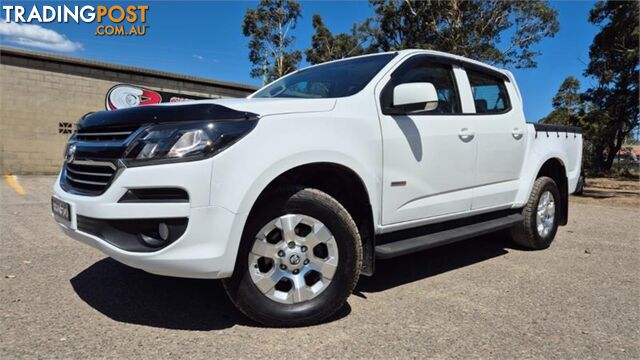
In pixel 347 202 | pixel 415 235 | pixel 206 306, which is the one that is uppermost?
pixel 347 202

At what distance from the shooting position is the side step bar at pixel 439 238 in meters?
3.08

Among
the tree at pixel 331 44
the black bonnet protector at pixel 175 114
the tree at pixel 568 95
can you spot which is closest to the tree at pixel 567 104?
the tree at pixel 568 95

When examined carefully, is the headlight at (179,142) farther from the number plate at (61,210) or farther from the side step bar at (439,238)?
the side step bar at (439,238)

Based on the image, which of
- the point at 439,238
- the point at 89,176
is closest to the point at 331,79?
the point at 439,238

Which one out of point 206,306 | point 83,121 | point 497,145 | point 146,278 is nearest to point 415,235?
point 497,145

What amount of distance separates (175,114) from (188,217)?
0.56 metres

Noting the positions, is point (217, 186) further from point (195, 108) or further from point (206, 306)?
point (206, 306)

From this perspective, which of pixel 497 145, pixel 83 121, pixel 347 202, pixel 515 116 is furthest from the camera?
pixel 515 116

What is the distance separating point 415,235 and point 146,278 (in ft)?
7.00

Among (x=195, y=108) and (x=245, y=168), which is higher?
(x=195, y=108)

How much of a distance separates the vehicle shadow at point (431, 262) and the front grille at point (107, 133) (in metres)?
1.97

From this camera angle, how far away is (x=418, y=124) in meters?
3.32

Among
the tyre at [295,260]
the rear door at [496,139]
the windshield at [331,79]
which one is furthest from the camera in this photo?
the rear door at [496,139]

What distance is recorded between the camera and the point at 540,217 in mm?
4918
